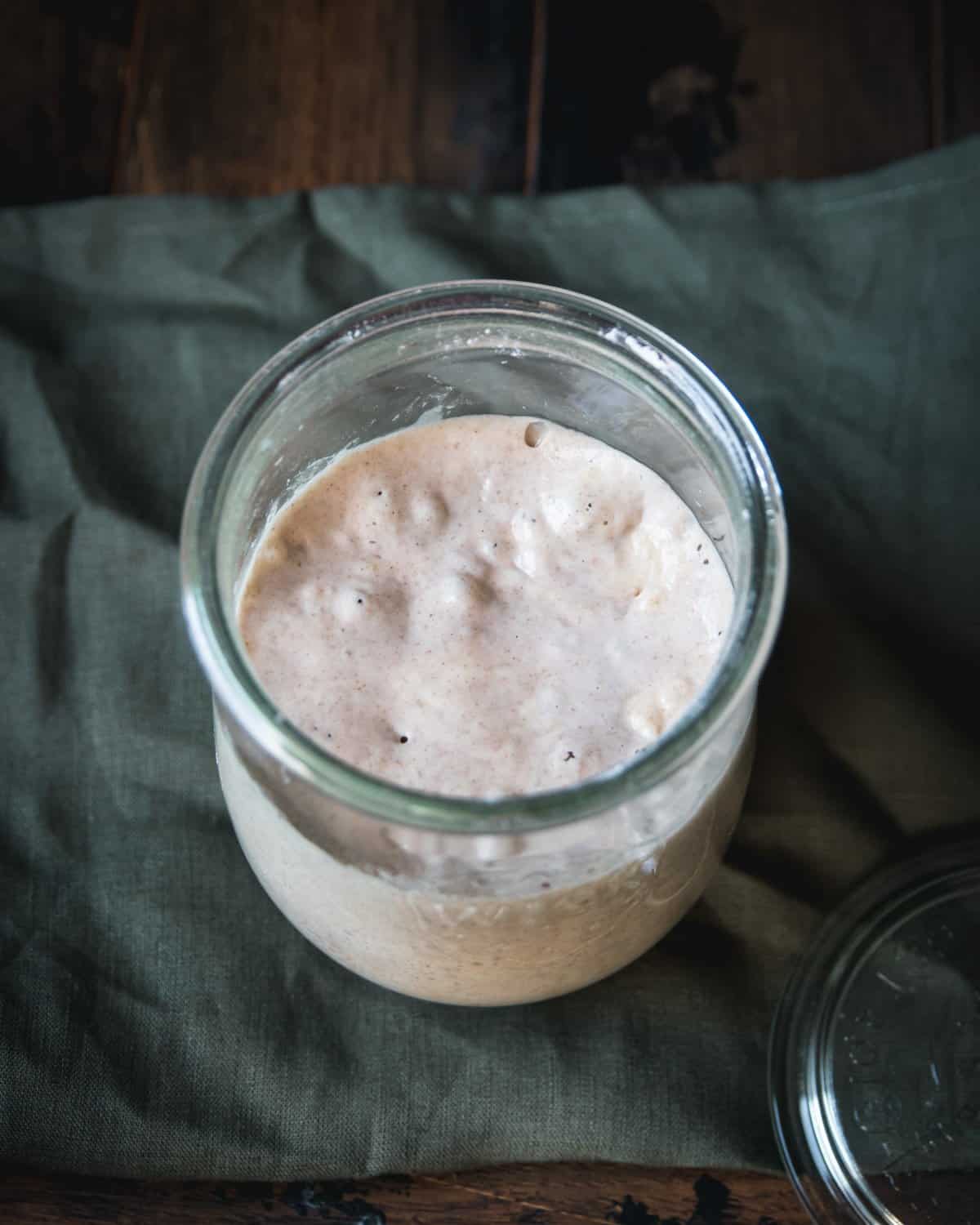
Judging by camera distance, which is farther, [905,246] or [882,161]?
[882,161]

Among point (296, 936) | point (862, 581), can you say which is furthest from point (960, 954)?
point (296, 936)

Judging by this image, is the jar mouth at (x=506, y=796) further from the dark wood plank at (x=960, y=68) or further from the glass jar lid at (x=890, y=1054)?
the dark wood plank at (x=960, y=68)

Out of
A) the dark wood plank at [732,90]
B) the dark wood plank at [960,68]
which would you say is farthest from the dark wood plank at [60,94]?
the dark wood plank at [960,68]

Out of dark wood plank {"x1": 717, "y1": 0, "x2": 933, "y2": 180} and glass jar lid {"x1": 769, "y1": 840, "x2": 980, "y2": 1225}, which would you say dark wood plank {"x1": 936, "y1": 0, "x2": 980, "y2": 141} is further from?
glass jar lid {"x1": 769, "y1": 840, "x2": 980, "y2": 1225}

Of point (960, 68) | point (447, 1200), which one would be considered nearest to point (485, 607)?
point (447, 1200)

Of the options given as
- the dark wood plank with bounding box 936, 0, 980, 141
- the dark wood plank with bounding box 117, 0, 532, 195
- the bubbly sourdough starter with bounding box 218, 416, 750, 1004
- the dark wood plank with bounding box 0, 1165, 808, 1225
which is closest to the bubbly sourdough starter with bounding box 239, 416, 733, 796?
the bubbly sourdough starter with bounding box 218, 416, 750, 1004

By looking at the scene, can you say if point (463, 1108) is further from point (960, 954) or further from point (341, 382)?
point (341, 382)

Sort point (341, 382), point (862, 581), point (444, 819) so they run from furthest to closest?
point (862, 581)
point (341, 382)
point (444, 819)
